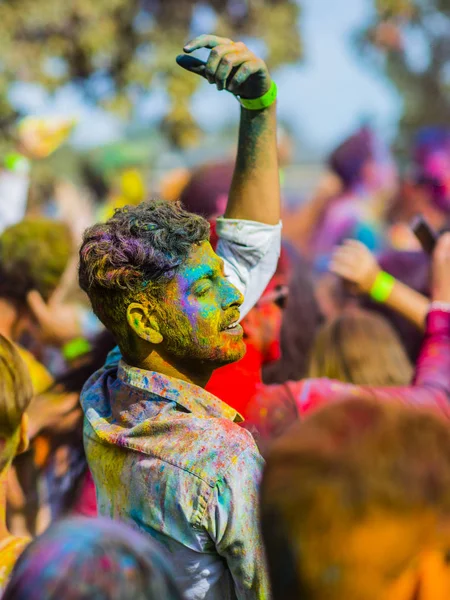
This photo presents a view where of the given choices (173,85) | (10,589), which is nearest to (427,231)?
(10,589)

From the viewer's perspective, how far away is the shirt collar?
76.9 inches

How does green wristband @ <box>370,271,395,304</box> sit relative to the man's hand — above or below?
below

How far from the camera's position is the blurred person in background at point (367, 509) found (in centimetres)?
125

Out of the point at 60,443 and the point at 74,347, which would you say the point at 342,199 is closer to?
the point at 74,347

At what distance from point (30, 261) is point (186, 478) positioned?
86.4 inches

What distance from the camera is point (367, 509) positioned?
4.09 ft

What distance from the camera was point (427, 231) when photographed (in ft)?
10.4

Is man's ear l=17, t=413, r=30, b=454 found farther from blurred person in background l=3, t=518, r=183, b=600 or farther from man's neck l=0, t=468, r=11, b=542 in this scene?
blurred person in background l=3, t=518, r=183, b=600

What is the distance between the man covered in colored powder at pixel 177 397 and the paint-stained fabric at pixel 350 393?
1.62 feet

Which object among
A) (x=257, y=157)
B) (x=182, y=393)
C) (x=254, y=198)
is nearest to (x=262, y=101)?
(x=257, y=157)

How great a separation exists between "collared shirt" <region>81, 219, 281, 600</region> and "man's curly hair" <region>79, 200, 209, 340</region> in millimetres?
171

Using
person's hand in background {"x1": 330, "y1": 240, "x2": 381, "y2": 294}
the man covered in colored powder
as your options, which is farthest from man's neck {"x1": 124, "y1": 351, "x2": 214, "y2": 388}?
person's hand in background {"x1": 330, "y1": 240, "x2": 381, "y2": 294}

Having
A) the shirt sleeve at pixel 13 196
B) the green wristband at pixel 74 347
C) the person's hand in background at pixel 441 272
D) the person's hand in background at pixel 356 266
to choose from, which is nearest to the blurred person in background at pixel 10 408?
the person's hand in background at pixel 441 272

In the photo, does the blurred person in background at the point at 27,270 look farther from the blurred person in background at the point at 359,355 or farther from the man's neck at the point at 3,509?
the man's neck at the point at 3,509
